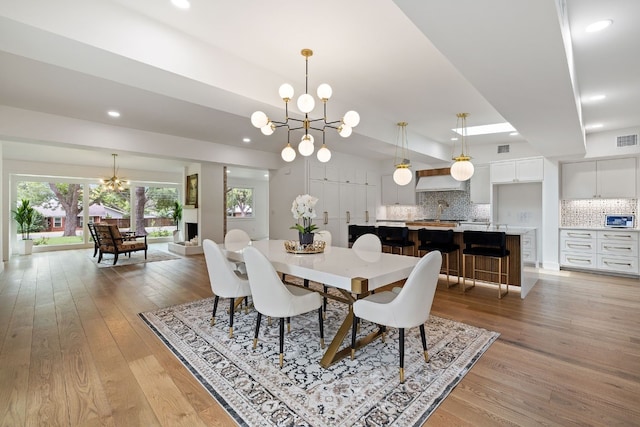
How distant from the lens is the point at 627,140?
17.3ft

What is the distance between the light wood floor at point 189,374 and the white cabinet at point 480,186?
2872mm

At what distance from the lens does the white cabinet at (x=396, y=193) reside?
7891mm

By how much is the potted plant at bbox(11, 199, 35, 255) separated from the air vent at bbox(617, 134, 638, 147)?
13109 millimetres

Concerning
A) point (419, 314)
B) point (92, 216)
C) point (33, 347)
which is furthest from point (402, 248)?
point (92, 216)

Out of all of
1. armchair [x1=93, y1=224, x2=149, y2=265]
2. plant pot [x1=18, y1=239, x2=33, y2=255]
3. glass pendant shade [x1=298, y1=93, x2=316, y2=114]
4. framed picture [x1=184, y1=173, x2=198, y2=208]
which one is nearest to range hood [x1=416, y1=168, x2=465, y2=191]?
glass pendant shade [x1=298, y1=93, x2=316, y2=114]

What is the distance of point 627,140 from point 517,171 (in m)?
1.68

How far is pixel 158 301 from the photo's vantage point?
389cm

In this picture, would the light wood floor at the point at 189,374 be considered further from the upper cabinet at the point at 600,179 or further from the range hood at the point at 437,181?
the range hood at the point at 437,181

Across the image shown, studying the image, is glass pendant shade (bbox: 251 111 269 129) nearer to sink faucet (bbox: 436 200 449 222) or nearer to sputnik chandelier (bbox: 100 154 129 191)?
sink faucet (bbox: 436 200 449 222)

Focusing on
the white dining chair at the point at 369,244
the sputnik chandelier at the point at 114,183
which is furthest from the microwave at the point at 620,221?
the sputnik chandelier at the point at 114,183

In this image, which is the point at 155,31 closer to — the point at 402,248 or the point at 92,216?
the point at 402,248

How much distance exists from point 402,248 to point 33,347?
480 centimetres

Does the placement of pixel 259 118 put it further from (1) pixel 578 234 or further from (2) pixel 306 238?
(1) pixel 578 234

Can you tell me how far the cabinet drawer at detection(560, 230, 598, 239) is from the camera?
556 cm
